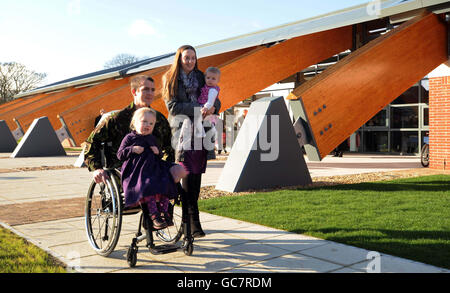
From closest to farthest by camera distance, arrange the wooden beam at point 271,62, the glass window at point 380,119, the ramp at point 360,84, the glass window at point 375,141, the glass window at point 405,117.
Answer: the ramp at point 360,84 → the wooden beam at point 271,62 → the glass window at point 405,117 → the glass window at point 380,119 → the glass window at point 375,141

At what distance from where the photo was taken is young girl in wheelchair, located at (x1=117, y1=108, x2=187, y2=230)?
3104 mm

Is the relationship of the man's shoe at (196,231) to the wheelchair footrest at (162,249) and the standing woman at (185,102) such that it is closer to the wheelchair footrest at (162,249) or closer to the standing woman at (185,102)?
the standing woman at (185,102)

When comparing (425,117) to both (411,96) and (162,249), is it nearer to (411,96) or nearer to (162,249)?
(411,96)

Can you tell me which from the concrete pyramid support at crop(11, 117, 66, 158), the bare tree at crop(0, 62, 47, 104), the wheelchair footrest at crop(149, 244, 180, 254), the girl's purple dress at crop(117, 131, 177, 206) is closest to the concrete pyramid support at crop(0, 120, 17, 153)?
the concrete pyramid support at crop(11, 117, 66, 158)

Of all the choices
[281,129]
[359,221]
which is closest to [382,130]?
[281,129]

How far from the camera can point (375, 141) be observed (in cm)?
1908

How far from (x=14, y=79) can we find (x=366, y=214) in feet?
156

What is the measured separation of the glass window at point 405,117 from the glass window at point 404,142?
1.07ft

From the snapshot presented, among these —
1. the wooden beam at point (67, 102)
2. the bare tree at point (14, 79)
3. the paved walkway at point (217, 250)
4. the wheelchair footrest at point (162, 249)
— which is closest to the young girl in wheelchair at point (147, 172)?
the wheelchair footrest at point (162, 249)

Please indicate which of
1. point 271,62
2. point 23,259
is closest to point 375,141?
point 271,62

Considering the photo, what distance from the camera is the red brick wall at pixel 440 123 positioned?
10.4 metres

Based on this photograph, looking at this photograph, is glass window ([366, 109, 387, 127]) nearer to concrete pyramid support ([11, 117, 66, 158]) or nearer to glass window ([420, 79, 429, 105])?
glass window ([420, 79, 429, 105])

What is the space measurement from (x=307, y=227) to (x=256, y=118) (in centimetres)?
326

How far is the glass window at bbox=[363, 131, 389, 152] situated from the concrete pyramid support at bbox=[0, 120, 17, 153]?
1840 cm
